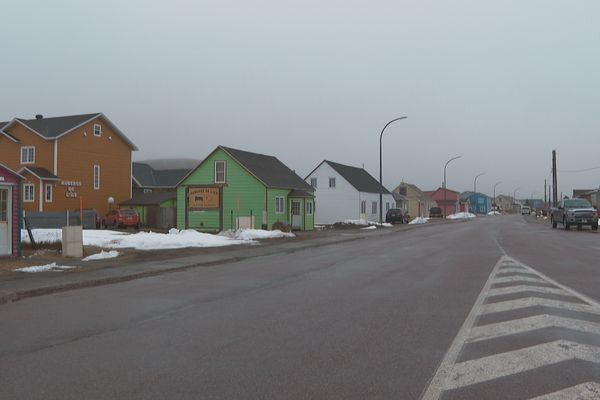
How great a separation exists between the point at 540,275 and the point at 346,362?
28.3ft

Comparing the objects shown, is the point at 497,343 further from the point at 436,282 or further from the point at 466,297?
the point at 436,282

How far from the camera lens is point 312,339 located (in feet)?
22.4

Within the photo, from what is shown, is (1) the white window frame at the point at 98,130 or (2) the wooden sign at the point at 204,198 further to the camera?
(1) the white window frame at the point at 98,130

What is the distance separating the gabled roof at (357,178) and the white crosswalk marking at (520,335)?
46425 millimetres

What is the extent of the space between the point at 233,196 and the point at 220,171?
7.26 ft

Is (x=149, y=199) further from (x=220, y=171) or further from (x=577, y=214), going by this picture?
(x=577, y=214)

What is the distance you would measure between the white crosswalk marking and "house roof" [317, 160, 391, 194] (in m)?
46.5

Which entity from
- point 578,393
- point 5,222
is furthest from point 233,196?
point 578,393

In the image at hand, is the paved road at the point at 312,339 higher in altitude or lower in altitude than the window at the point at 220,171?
lower

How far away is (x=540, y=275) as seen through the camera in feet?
41.7

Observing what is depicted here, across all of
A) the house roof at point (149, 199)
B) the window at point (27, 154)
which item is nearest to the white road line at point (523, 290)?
the house roof at point (149, 199)

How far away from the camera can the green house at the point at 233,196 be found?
38438 mm

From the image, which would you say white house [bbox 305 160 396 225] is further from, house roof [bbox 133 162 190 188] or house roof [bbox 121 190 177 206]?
house roof [bbox 121 190 177 206]

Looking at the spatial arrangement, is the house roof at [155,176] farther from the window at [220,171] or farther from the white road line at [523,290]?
the white road line at [523,290]
